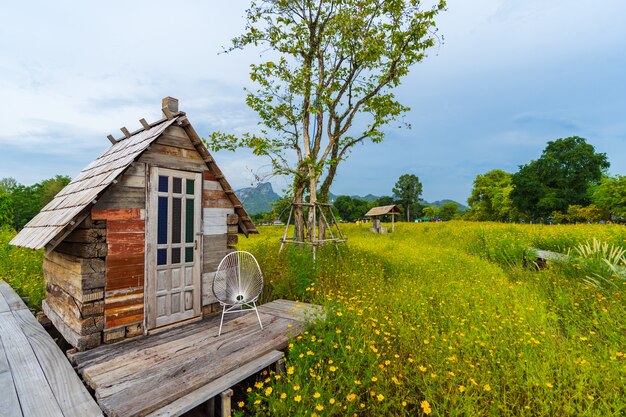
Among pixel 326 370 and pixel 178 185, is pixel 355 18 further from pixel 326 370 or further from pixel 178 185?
pixel 326 370

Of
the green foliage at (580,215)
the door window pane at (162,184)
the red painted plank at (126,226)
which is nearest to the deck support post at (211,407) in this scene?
the red painted plank at (126,226)

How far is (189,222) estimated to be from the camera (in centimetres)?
512

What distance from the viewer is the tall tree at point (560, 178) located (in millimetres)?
34219

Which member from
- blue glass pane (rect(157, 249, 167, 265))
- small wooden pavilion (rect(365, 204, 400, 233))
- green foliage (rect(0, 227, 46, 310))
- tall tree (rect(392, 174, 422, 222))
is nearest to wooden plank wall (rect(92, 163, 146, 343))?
blue glass pane (rect(157, 249, 167, 265))

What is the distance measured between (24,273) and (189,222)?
21.6 ft

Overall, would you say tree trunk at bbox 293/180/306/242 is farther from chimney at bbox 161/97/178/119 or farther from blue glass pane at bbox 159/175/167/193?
blue glass pane at bbox 159/175/167/193

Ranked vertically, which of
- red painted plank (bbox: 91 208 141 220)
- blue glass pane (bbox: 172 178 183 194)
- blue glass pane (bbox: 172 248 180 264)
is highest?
→ blue glass pane (bbox: 172 178 183 194)

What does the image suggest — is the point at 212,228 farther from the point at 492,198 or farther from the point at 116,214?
the point at 492,198

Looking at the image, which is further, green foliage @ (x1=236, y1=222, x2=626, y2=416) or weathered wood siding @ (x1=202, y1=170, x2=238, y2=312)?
weathered wood siding @ (x1=202, y1=170, x2=238, y2=312)

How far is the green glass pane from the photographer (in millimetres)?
5078

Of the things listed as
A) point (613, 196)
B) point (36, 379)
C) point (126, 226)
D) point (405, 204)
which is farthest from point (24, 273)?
point (405, 204)

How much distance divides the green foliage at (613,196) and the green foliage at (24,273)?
41852 mm

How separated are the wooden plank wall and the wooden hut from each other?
0.04 feet

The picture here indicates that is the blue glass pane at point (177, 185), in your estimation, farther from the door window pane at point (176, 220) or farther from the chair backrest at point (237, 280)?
the chair backrest at point (237, 280)
